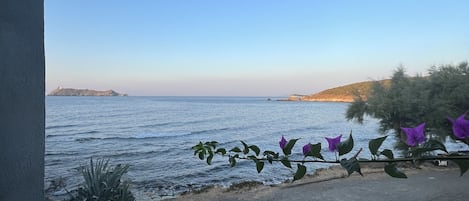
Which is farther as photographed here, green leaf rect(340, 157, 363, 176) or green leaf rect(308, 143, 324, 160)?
green leaf rect(308, 143, 324, 160)

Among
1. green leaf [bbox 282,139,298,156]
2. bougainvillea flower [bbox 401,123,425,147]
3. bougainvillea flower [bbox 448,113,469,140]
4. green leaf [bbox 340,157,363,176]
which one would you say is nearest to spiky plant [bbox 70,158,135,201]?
green leaf [bbox 282,139,298,156]

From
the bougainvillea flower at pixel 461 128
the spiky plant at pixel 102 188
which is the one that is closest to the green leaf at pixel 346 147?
the bougainvillea flower at pixel 461 128

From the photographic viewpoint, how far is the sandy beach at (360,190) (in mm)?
7504

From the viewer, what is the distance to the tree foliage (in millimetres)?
12047

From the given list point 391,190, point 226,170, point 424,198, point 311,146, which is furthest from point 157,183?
point 311,146

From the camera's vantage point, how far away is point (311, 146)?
108 centimetres
